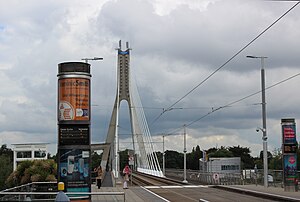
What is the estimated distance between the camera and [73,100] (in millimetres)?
23891

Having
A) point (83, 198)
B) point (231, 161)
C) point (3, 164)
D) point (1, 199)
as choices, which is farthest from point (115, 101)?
Result: point (1, 199)

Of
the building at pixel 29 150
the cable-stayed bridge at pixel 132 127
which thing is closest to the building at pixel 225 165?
the cable-stayed bridge at pixel 132 127

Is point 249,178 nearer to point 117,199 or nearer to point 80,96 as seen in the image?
point 117,199

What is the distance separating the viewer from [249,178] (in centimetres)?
4925

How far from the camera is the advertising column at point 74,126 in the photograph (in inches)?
920

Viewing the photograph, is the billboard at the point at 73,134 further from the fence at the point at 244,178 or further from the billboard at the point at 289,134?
the fence at the point at 244,178

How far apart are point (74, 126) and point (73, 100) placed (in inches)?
43.1

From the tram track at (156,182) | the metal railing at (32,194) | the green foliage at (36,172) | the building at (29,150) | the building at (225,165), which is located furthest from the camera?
the building at (29,150)

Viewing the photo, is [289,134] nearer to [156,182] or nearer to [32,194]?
[32,194]

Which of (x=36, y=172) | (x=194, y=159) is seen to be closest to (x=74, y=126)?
(x=36, y=172)

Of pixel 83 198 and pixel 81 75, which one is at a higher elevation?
pixel 81 75

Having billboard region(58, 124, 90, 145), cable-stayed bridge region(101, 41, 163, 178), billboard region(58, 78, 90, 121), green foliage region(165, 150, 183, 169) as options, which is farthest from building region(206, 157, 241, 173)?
billboard region(58, 124, 90, 145)

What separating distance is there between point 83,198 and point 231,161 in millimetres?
68219

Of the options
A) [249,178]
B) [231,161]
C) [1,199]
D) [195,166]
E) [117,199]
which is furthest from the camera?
[195,166]
